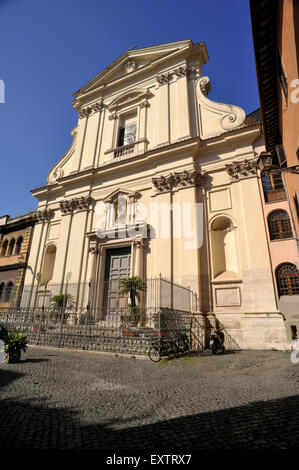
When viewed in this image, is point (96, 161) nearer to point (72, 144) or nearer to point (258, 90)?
point (72, 144)

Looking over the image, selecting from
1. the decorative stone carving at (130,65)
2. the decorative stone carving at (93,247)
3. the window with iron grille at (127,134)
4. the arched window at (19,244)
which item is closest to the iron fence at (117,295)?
the decorative stone carving at (93,247)

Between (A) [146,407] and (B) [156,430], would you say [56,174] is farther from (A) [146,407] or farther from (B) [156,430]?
(B) [156,430]

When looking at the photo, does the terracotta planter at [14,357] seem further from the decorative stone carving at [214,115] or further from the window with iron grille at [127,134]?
the window with iron grille at [127,134]

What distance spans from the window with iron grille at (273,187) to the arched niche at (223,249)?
2.45 metres

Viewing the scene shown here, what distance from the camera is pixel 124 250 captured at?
15750mm

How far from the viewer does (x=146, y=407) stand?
384 cm

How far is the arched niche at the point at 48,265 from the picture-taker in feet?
60.2

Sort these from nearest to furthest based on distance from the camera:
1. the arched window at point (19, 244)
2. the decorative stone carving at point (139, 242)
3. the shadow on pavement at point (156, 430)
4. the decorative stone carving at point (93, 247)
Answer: the shadow on pavement at point (156, 430) < the decorative stone carving at point (139, 242) < the decorative stone carving at point (93, 247) < the arched window at point (19, 244)

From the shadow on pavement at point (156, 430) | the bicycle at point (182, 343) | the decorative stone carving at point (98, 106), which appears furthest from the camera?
the decorative stone carving at point (98, 106)

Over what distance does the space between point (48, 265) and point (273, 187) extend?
1632 centimetres

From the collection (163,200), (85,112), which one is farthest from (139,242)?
(85,112)
